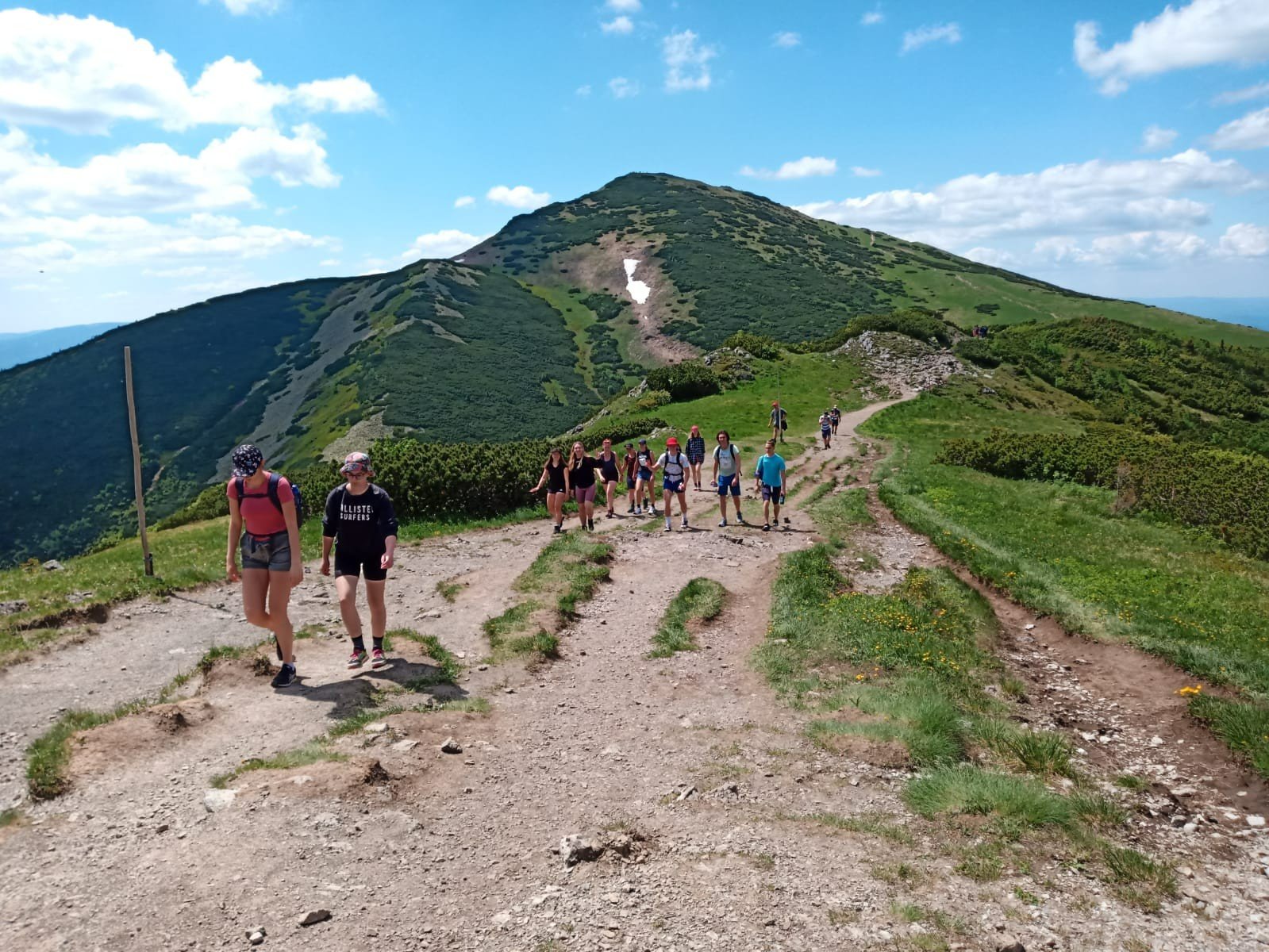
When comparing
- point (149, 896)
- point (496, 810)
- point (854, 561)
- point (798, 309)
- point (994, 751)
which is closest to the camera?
point (149, 896)

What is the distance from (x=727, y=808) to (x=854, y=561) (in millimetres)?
9986

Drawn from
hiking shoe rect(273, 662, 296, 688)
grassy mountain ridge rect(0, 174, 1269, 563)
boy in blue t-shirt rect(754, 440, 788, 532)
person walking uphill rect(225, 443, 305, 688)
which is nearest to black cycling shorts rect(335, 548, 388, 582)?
person walking uphill rect(225, 443, 305, 688)

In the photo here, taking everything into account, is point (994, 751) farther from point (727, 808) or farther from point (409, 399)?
point (409, 399)

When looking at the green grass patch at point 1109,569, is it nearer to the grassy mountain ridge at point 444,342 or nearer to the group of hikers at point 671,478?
the group of hikers at point 671,478

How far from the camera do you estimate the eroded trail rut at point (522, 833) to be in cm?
472

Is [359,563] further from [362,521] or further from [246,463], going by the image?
[246,463]

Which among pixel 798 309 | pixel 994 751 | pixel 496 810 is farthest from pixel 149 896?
pixel 798 309

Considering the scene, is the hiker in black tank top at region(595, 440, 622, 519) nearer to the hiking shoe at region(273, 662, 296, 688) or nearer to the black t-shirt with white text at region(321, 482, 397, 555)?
the black t-shirt with white text at region(321, 482, 397, 555)

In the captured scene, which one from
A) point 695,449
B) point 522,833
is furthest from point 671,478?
point 522,833

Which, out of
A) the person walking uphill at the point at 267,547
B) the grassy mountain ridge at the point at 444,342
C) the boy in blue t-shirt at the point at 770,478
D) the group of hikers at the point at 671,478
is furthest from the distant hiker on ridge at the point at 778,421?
the grassy mountain ridge at the point at 444,342

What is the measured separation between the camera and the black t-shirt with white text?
9242mm

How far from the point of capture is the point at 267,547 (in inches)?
345

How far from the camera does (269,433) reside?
297ft

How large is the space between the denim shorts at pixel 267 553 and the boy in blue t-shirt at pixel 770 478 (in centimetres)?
1155
